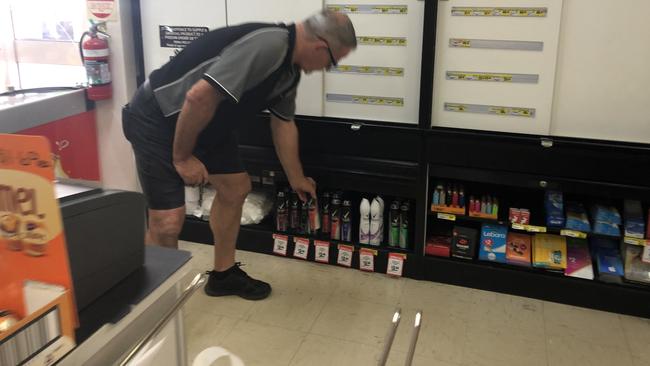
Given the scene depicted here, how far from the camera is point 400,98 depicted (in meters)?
2.99

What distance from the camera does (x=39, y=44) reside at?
3580 mm

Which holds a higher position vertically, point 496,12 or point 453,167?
point 496,12

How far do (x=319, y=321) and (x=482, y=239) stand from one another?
955mm

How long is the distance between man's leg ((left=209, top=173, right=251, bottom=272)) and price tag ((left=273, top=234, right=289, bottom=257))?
42 cm

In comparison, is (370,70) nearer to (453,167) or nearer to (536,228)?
(453,167)

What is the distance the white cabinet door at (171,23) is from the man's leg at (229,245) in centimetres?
94

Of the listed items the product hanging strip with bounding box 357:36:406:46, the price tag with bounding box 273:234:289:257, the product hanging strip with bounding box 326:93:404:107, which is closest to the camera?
the product hanging strip with bounding box 357:36:406:46

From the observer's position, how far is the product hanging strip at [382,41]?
291 centimetres

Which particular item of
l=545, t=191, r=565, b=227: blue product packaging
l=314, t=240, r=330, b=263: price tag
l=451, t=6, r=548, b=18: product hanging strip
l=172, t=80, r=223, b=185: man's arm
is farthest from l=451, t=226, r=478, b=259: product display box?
l=172, t=80, r=223, b=185: man's arm

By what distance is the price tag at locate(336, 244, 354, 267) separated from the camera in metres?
3.27

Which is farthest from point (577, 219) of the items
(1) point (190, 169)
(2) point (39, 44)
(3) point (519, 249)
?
(2) point (39, 44)

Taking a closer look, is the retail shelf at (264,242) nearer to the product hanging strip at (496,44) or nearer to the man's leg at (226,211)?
the man's leg at (226,211)

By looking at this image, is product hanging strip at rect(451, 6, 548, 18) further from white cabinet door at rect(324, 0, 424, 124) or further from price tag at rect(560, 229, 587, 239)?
price tag at rect(560, 229, 587, 239)

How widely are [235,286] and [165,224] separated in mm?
574
